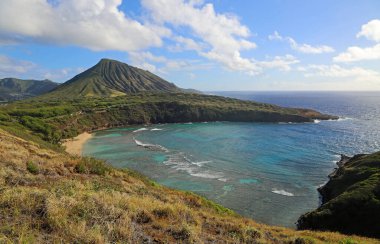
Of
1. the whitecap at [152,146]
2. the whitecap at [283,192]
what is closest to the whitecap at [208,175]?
the whitecap at [283,192]

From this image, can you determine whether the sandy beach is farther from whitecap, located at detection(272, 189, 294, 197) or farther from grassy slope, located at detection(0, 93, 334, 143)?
whitecap, located at detection(272, 189, 294, 197)

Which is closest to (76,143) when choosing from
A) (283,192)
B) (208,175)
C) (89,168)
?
(208,175)

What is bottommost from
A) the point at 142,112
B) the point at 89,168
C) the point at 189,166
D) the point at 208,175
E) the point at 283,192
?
the point at 283,192

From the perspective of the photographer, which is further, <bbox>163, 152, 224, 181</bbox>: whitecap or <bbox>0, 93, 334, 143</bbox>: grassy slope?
<bbox>0, 93, 334, 143</bbox>: grassy slope

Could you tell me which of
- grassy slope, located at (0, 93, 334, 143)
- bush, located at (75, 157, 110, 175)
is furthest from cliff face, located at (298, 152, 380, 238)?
grassy slope, located at (0, 93, 334, 143)

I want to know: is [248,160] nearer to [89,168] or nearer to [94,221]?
[89,168]

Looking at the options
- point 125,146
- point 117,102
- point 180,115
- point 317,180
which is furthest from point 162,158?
point 117,102
